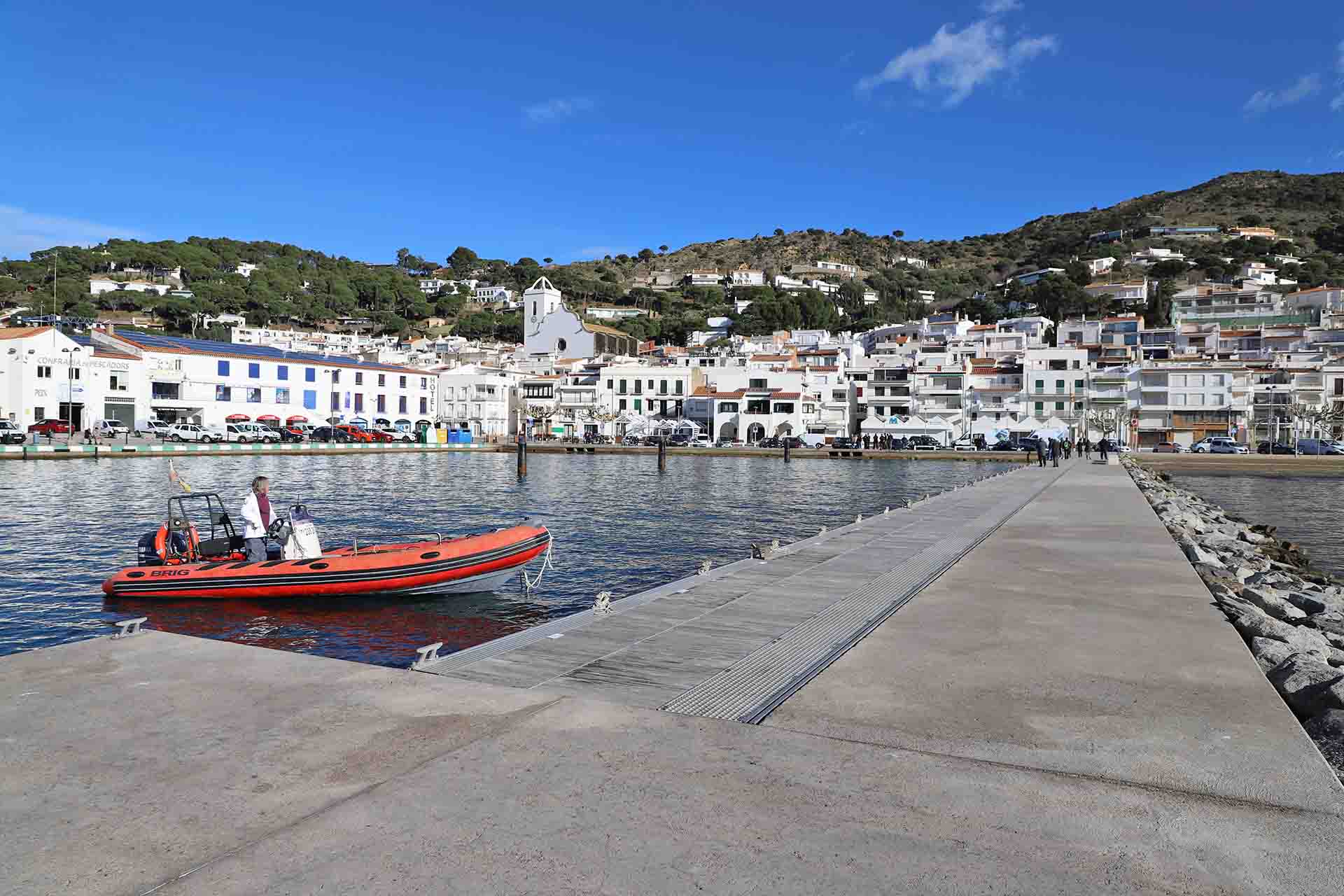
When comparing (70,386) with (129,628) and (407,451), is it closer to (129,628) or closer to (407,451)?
(407,451)

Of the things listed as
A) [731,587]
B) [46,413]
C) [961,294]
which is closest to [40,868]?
[731,587]

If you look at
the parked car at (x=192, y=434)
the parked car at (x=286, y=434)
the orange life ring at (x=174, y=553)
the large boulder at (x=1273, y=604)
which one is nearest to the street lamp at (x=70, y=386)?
the parked car at (x=192, y=434)

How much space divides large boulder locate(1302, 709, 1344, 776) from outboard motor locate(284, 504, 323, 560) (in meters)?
12.5

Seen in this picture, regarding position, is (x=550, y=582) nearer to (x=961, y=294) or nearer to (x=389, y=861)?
(x=389, y=861)

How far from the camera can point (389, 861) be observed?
12.0 feet

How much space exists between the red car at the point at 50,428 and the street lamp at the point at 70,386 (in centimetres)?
16

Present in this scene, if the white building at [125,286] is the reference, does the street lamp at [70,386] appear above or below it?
below

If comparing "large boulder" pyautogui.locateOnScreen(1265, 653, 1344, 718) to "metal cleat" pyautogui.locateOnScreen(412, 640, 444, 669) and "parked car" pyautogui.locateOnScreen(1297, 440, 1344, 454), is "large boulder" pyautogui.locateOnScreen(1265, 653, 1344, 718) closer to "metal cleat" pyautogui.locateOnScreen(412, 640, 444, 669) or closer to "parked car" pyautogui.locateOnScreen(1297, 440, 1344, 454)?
"metal cleat" pyautogui.locateOnScreen(412, 640, 444, 669)

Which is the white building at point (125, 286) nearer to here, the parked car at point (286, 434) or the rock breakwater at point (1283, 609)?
the parked car at point (286, 434)

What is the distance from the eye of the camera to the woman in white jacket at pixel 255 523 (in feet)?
45.2

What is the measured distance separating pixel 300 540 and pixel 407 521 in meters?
11.5

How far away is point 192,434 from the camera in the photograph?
6228 centimetres

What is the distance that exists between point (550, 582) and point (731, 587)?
657 cm

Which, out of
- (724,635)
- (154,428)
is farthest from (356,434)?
(724,635)
